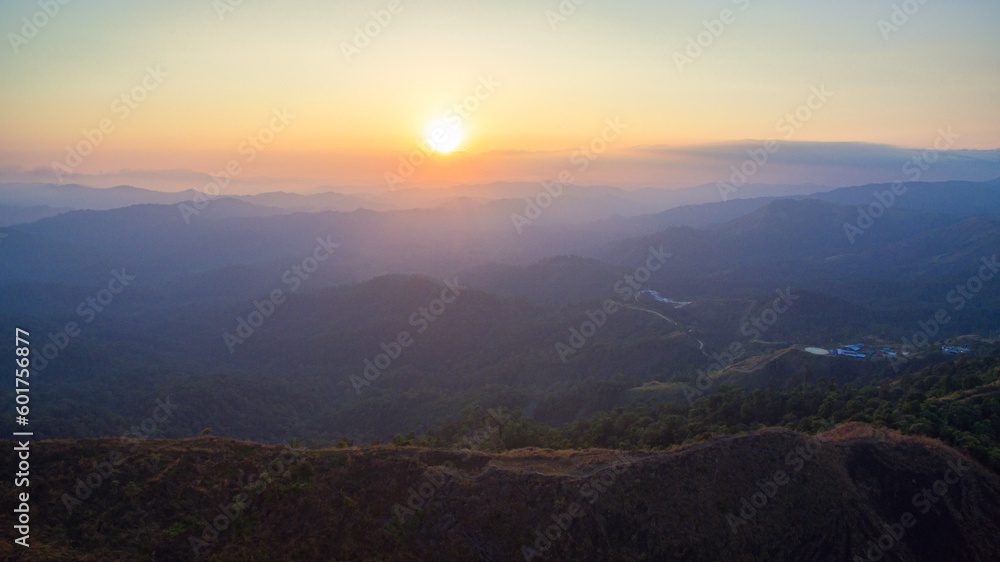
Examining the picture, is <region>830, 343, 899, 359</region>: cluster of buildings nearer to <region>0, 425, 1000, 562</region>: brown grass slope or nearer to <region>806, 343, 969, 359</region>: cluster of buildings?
<region>806, 343, 969, 359</region>: cluster of buildings

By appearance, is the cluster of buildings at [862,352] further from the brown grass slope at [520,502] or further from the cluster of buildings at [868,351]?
the brown grass slope at [520,502]

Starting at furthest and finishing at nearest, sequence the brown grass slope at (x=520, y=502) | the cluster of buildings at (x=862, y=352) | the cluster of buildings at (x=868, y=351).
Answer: the cluster of buildings at (x=862, y=352) → the cluster of buildings at (x=868, y=351) → the brown grass slope at (x=520, y=502)

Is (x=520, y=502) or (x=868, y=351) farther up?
(x=520, y=502)

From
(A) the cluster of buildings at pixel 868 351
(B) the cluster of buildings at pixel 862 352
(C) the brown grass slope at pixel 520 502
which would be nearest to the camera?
(C) the brown grass slope at pixel 520 502

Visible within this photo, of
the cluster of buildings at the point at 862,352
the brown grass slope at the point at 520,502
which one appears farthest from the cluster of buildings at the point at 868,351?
the brown grass slope at the point at 520,502

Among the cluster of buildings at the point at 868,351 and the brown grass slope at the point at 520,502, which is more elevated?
the brown grass slope at the point at 520,502

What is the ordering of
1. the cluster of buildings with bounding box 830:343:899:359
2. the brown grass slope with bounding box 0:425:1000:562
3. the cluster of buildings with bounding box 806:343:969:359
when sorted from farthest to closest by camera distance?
the cluster of buildings with bounding box 830:343:899:359
the cluster of buildings with bounding box 806:343:969:359
the brown grass slope with bounding box 0:425:1000:562

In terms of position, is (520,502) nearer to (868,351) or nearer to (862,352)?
(862,352)

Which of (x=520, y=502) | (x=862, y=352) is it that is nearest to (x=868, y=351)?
(x=862, y=352)

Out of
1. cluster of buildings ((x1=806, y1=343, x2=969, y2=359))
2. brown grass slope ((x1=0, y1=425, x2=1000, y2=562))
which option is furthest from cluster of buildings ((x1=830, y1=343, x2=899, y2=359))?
brown grass slope ((x1=0, y1=425, x2=1000, y2=562))

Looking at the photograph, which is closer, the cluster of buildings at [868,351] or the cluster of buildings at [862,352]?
the cluster of buildings at [868,351]
